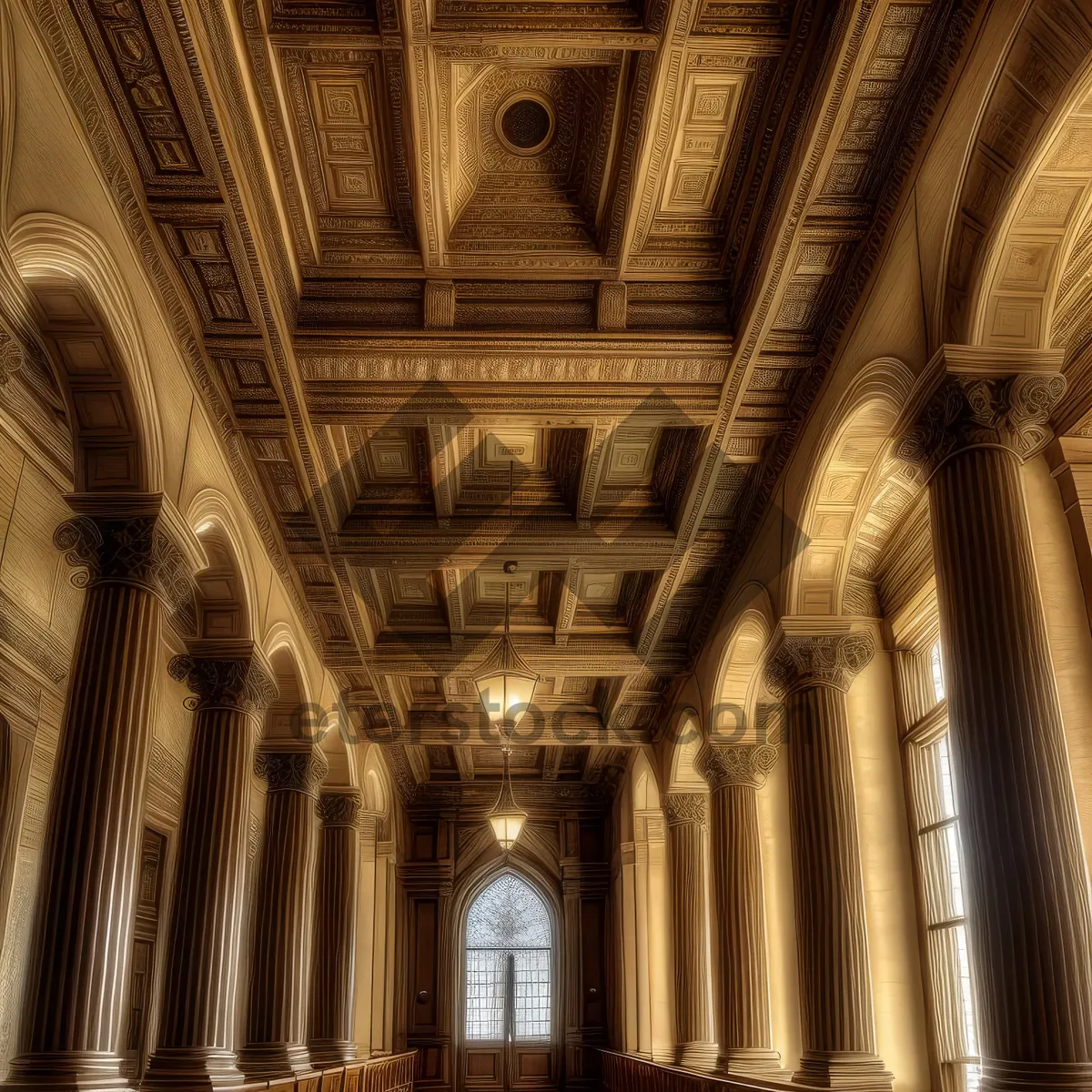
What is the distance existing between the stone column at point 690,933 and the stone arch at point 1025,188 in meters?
10.9

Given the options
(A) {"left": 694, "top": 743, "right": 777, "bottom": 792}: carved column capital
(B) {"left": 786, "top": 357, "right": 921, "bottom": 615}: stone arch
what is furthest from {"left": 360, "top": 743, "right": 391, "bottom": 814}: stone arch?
(B) {"left": 786, "top": 357, "right": 921, "bottom": 615}: stone arch

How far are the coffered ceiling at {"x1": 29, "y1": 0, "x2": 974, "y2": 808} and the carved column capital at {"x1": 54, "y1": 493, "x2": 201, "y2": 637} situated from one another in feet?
4.75

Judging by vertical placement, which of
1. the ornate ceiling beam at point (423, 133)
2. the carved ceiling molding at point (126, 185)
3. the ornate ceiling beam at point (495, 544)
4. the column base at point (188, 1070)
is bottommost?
the column base at point (188, 1070)

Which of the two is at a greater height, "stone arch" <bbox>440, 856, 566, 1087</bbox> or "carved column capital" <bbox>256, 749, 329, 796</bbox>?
"carved column capital" <bbox>256, 749, 329, 796</bbox>

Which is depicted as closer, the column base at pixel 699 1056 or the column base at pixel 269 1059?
the column base at pixel 269 1059

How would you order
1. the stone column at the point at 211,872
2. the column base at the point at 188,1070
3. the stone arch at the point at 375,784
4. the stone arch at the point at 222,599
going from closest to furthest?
1. the column base at the point at 188,1070
2. the stone column at the point at 211,872
3. the stone arch at the point at 222,599
4. the stone arch at the point at 375,784

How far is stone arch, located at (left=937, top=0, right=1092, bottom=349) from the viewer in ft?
18.6

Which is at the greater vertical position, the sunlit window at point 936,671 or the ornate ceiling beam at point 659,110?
the ornate ceiling beam at point 659,110

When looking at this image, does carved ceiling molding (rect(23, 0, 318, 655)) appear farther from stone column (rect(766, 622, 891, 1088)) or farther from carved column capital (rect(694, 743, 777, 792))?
carved column capital (rect(694, 743, 777, 792))

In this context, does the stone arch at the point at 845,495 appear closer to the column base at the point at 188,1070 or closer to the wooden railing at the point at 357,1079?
the wooden railing at the point at 357,1079

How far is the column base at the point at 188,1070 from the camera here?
31.9 ft

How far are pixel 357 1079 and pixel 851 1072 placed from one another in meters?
7.13

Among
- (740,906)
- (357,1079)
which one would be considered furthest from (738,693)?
(357,1079)

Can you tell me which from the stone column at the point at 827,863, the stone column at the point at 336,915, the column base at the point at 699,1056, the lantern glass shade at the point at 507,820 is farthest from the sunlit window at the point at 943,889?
the stone column at the point at 336,915
